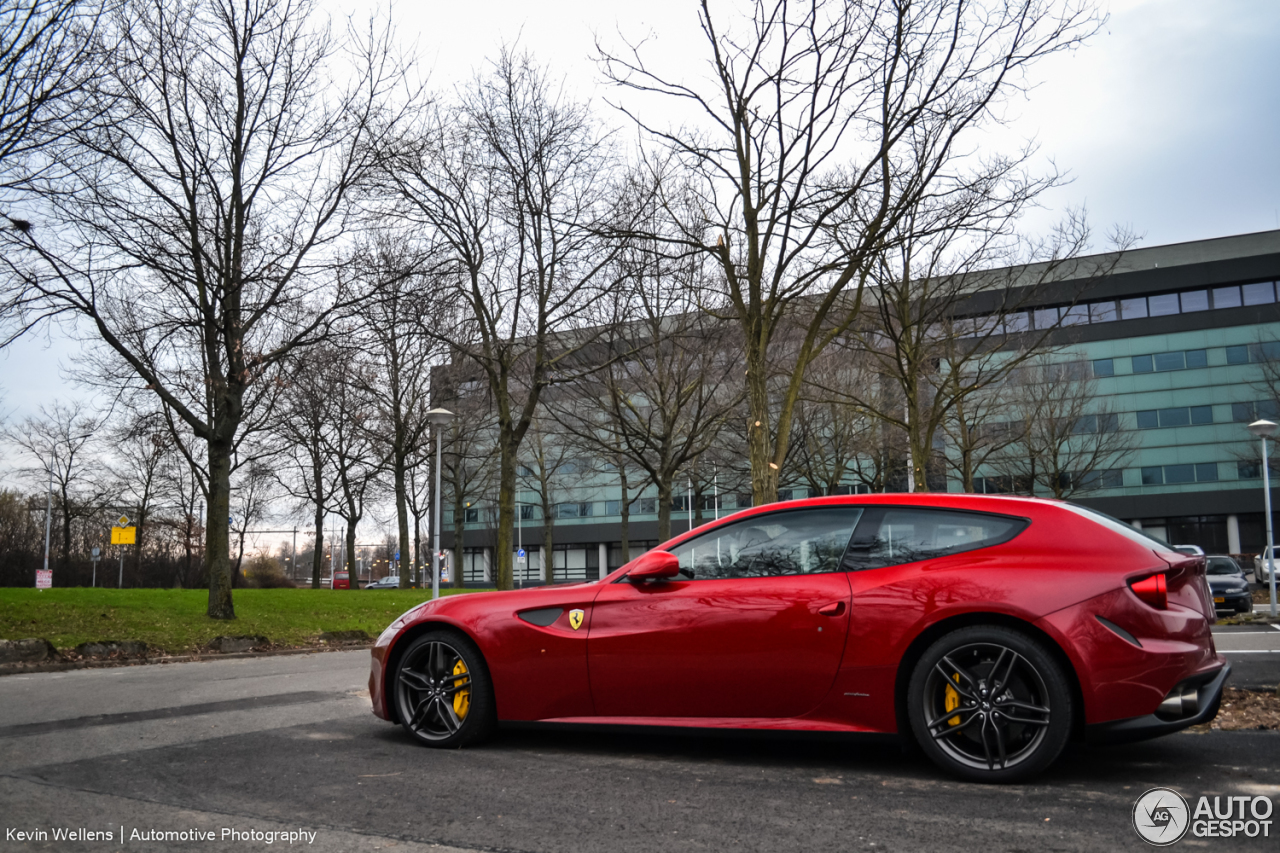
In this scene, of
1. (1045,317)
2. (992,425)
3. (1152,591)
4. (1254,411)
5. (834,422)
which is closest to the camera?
(1152,591)

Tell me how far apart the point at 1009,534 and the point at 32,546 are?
61.6 m

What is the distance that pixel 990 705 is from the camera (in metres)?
4.18

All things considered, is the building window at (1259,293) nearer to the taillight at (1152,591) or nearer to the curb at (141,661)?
the curb at (141,661)

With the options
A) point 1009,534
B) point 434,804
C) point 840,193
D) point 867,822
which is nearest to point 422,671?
point 434,804

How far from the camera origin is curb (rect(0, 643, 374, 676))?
1114cm

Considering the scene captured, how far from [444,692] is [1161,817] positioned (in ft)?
11.6

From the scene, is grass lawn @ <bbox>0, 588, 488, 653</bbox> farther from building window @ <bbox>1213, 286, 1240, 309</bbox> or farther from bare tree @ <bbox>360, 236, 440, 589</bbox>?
building window @ <bbox>1213, 286, 1240, 309</bbox>

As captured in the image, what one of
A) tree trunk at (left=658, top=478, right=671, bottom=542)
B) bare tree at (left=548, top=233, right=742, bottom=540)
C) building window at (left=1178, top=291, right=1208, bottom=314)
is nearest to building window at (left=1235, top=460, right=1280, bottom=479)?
building window at (left=1178, top=291, right=1208, bottom=314)

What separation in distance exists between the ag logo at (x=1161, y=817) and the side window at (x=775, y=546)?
1593 mm

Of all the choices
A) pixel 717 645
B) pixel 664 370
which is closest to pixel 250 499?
pixel 664 370

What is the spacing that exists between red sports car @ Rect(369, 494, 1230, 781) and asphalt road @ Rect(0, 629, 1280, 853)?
0.75ft

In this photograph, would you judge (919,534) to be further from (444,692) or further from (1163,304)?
(1163,304)

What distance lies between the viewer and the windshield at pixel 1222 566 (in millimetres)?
21828

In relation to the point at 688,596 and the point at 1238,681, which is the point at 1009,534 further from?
the point at 1238,681
